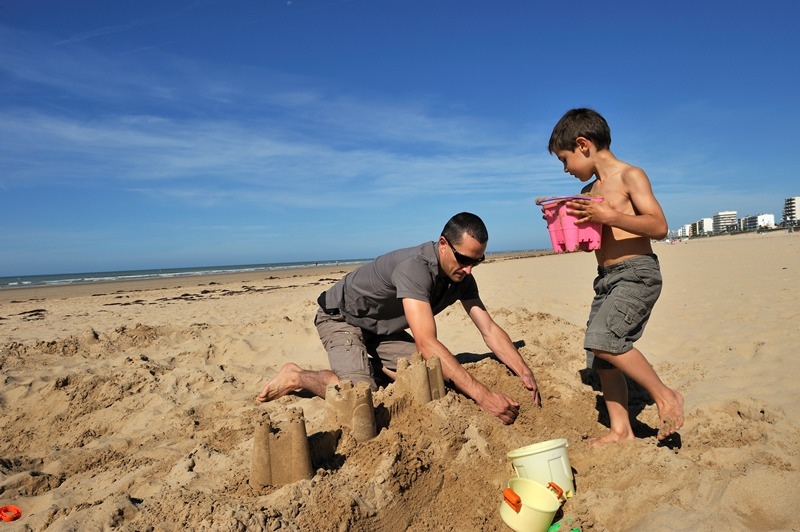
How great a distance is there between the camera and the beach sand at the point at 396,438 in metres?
2.02

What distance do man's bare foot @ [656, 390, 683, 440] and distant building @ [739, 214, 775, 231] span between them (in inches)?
2983

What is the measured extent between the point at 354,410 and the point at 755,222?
87.6 m

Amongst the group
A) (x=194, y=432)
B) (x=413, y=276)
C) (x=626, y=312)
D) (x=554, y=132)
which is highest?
(x=554, y=132)

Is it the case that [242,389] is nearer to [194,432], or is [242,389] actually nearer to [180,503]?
[194,432]

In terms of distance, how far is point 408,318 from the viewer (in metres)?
3.24

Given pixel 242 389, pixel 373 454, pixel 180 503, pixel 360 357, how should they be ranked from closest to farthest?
pixel 180 503 → pixel 373 454 → pixel 360 357 → pixel 242 389

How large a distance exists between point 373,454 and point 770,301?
233 inches

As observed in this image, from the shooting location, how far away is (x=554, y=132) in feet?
9.94

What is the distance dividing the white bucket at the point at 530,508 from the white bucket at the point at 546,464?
9cm

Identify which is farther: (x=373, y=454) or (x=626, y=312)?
(x=626, y=312)

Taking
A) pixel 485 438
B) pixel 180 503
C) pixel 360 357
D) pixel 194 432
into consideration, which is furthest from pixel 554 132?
pixel 194 432

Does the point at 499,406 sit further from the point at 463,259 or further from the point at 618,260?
the point at 618,260

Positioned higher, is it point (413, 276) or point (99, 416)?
point (413, 276)

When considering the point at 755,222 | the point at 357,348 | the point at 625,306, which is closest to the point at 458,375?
the point at 625,306
